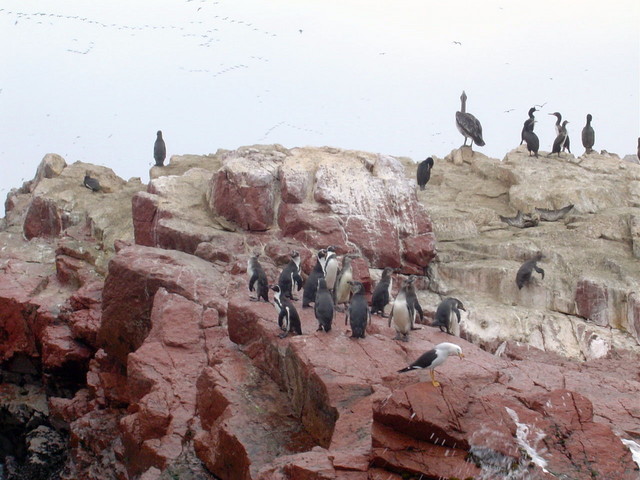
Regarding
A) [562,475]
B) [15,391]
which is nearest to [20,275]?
[15,391]

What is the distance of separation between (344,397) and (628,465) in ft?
12.8

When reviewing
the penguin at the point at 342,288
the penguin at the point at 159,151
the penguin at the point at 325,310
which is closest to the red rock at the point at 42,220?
the penguin at the point at 159,151

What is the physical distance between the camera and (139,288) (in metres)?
16.4

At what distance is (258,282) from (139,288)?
339cm

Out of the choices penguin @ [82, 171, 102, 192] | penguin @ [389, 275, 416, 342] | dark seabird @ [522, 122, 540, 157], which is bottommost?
penguin @ [82, 171, 102, 192]

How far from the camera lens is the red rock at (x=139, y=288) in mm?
16172

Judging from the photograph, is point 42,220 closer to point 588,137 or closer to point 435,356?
point 435,356

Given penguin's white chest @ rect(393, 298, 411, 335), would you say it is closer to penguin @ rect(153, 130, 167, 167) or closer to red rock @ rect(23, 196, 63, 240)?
red rock @ rect(23, 196, 63, 240)

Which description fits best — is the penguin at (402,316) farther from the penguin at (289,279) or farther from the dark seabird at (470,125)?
the dark seabird at (470,125)

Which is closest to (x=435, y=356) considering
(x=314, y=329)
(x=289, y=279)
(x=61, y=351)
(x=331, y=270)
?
(x=314, y=329)

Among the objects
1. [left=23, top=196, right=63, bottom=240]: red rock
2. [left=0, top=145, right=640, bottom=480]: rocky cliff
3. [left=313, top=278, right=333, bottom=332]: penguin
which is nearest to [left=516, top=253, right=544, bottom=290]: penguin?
[left=0, top=145, right=640, bottom=480]: rocky cliff

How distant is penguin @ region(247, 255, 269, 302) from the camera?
14.5m

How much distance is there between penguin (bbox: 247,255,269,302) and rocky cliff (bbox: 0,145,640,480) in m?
0.39

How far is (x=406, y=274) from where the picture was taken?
1967 cm
